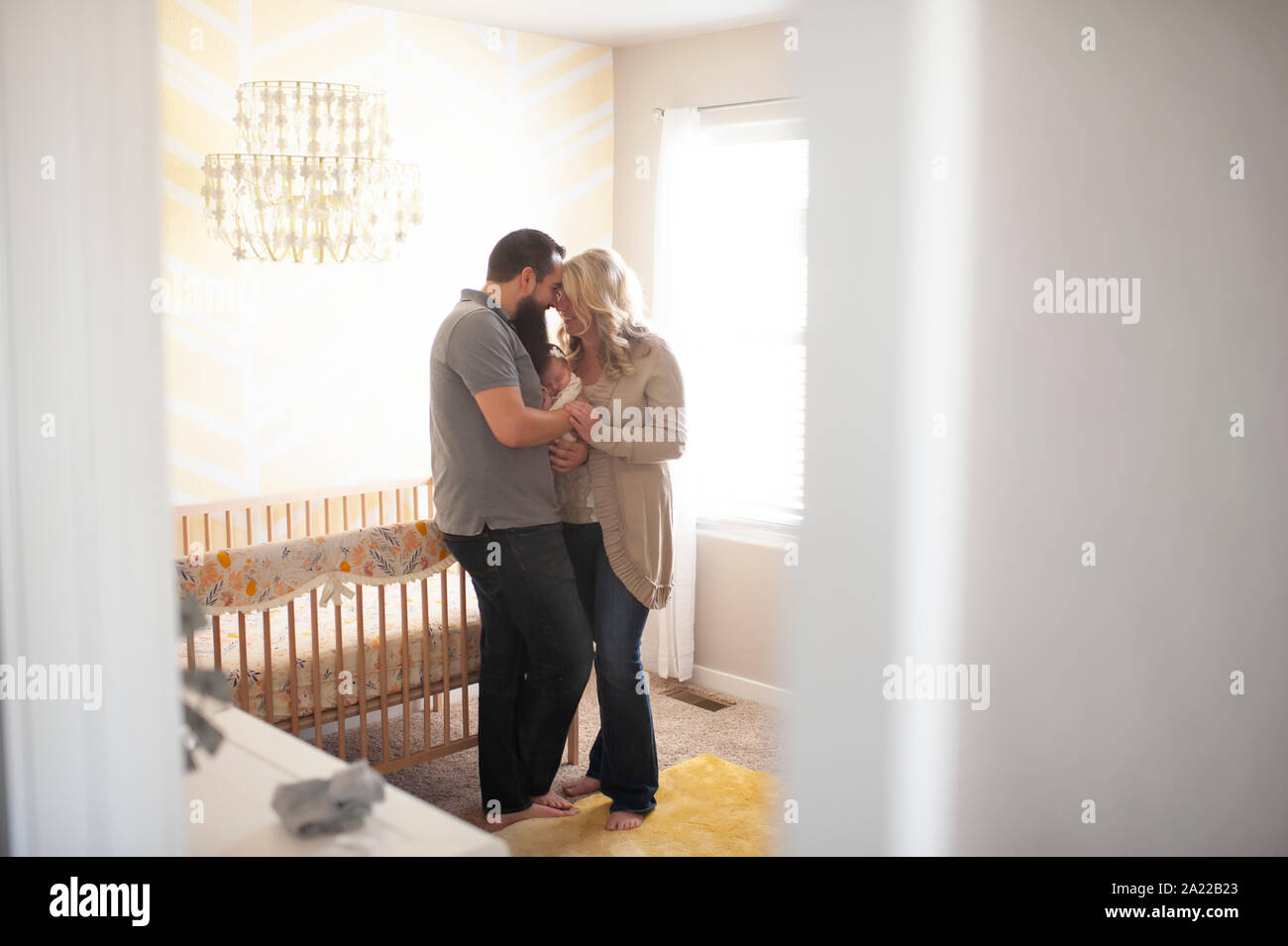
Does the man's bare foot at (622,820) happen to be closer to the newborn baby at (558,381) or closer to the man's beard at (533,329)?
the newborn baby at (558,381)

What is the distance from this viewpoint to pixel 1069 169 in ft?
3.97

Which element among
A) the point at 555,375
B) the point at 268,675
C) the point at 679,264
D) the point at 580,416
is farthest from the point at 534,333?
the point at 679,264

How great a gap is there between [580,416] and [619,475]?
19cm

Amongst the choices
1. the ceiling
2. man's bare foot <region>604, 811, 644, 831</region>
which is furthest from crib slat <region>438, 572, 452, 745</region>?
the ceiling

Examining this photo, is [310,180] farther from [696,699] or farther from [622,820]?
[696,699]

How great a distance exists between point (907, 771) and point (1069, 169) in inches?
26.8

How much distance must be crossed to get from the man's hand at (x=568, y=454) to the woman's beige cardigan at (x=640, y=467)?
0.11ft

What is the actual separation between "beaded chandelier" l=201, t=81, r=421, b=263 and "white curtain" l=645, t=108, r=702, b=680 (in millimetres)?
1051

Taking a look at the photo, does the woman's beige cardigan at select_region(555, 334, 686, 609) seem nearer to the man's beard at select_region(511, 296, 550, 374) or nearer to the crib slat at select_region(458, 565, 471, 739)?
the man's beard at select_region(511, 296, 550, 374)

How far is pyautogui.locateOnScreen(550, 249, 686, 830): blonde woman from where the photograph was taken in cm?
254

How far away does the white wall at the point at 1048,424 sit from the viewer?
1.17m

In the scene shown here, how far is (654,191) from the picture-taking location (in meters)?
4.02
